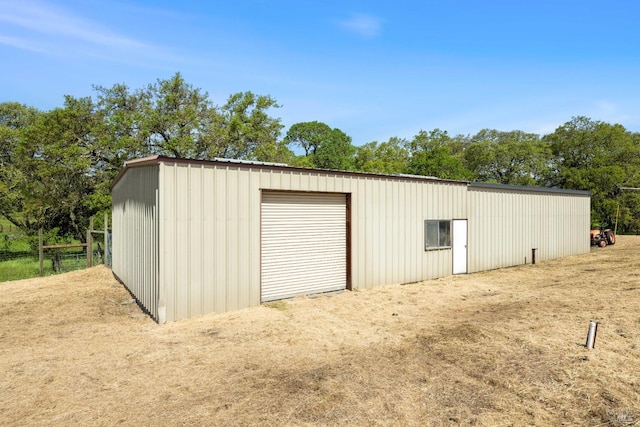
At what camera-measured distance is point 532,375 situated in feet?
17.0

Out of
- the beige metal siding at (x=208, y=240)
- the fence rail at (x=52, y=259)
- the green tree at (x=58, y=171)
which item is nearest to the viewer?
the beige metal siding at (x=208, y=240)

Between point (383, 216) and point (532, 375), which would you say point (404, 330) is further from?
point (383, 216)

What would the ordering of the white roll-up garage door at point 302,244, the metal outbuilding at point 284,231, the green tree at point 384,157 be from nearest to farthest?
the metal outbuilding at point 284,231, the white roll-up garage door at point 302,244, the green tree at point 384,157

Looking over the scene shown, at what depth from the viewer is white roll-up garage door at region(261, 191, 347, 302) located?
32.7 feet

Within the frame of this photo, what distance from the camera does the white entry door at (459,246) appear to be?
46.7ft

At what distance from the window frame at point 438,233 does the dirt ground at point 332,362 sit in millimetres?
3411

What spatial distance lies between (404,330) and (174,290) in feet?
15.7

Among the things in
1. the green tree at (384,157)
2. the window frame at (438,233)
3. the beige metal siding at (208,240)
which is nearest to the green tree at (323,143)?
Result: the green tree at (384,157)

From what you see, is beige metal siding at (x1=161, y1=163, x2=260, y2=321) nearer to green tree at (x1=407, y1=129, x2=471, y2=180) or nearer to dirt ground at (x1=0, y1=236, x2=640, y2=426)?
dirt ground at (x1=0, y1=236, x2=640, y2=426)

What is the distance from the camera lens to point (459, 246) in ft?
47.1

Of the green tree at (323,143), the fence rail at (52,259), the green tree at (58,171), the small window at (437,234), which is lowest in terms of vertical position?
the fence rail at (52,259)

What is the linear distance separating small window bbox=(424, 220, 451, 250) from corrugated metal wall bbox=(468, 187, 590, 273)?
4.23 feet

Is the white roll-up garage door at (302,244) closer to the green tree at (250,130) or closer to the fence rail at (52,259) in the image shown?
the fence rail at (52,259)

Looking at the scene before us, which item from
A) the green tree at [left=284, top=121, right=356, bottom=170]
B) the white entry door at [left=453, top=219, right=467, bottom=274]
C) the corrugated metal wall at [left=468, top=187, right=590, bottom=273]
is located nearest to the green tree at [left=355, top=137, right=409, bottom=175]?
the green tree at [left=284, top=121, right=356, bottom=170]
